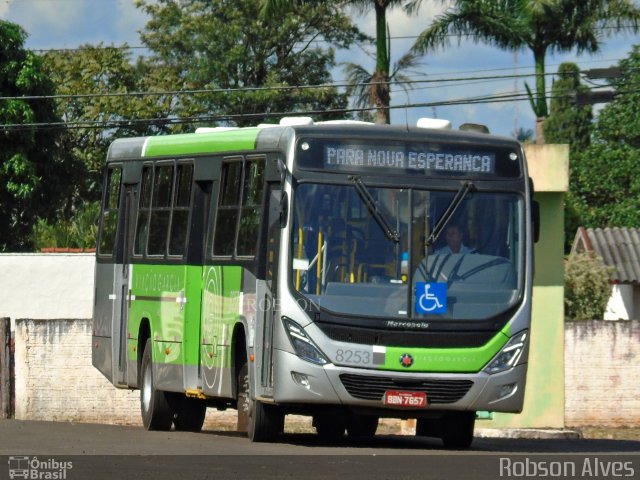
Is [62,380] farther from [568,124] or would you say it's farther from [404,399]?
[568,124]

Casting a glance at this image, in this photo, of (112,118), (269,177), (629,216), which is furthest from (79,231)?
(269,177)

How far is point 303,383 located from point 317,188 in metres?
1.82

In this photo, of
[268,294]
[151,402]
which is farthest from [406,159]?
[151,402]

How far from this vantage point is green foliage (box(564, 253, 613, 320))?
1446 inches

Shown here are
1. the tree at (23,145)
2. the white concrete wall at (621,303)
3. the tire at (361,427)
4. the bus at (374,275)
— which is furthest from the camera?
the white concrete wall at (621,303)

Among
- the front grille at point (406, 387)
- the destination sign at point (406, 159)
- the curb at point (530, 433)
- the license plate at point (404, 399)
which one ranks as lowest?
the curb at point (530, 433)

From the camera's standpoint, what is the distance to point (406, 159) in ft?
53.0

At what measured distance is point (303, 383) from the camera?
15.5 m

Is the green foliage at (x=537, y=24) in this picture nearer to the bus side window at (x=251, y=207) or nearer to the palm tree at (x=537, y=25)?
the palm tree at (x=537, y=25)

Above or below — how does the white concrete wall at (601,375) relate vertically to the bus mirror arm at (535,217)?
below

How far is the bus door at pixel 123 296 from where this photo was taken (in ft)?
67.9

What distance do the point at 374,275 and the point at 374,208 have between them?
0.64 metres

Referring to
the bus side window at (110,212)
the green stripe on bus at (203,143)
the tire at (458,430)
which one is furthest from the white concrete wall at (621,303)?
the tire at (458,430)
